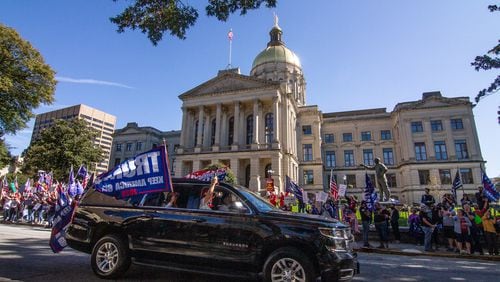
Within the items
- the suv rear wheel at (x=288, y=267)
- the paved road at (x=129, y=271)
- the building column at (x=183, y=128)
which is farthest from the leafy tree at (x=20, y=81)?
the suv rear wheel at (x=288, y=267)

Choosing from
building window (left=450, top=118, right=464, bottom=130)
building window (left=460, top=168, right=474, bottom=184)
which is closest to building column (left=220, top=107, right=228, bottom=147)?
building window (left=450, top=118, right=464, bottom=130)

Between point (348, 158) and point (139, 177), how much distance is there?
168ft

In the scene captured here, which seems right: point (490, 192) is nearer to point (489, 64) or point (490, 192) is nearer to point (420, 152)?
point (489, 64)

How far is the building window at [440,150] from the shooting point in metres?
44.7

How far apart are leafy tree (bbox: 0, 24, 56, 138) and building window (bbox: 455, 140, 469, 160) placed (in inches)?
2236

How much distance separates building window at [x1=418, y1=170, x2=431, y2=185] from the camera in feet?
144

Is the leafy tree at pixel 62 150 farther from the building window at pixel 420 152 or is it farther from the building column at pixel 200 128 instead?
the building window at pixel 420 152

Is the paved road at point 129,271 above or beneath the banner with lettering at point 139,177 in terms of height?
beneath

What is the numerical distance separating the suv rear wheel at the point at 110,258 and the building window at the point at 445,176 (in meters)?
50.2

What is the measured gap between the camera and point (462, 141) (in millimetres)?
44312

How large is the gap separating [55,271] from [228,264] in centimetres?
360

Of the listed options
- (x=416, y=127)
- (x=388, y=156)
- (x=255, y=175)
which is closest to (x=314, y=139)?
(x=388, y=156)

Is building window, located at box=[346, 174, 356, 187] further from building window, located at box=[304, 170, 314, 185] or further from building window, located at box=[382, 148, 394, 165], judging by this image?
building window, located at box=[304, 170, 314, 185]

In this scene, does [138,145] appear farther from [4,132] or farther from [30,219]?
[30,219]
